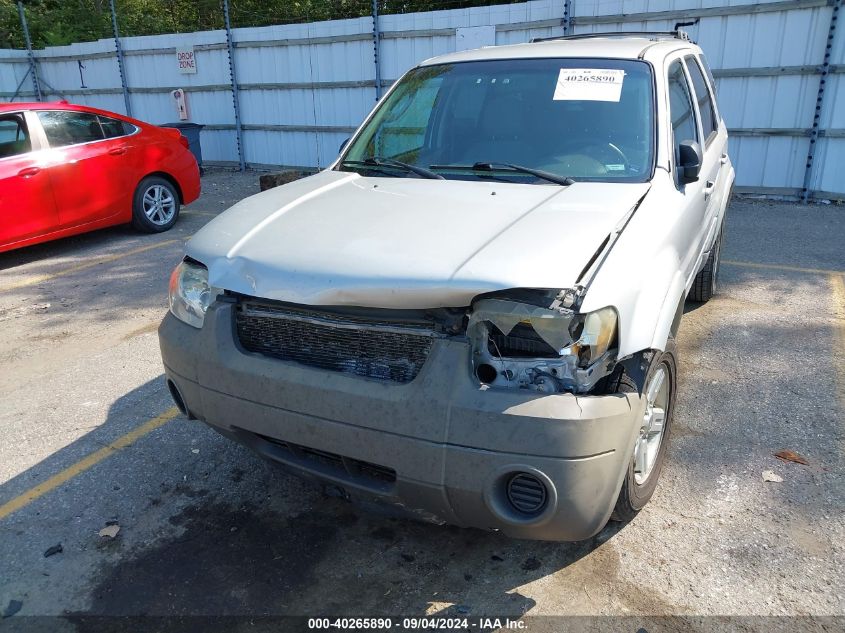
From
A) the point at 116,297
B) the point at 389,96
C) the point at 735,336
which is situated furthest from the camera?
the point at 116,297

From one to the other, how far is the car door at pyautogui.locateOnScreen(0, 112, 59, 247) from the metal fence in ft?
20.8

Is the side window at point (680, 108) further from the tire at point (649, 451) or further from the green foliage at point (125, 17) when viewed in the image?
the green foliage at point (125, 17)

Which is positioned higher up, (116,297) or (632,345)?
(632,345)

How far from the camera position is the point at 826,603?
2.52 m

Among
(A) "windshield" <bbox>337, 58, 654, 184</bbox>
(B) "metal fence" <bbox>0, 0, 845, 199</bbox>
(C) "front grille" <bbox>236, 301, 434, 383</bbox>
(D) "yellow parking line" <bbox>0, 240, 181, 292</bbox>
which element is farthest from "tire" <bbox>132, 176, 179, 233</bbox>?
(C) "front grille" <bbox>236, 301, 434, 383</bbox>

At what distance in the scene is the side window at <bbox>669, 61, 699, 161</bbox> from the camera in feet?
12.0

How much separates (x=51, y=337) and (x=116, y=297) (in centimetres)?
96

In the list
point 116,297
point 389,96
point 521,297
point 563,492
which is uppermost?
point 389,96

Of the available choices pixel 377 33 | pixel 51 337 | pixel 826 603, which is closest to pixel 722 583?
pixel 826 603

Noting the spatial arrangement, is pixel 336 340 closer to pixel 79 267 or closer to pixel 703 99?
pixel 703 99

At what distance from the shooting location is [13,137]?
721 cm

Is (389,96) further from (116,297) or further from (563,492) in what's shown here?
(116,297)

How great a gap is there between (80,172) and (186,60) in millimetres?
7749

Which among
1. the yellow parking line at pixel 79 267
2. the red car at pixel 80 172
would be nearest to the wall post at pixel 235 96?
the red car at pixel 80 172
